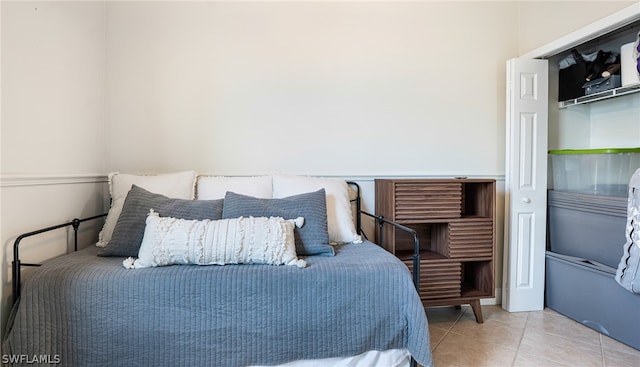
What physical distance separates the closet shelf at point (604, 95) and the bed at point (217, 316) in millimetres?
1869

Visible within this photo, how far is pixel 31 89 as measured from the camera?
64.5 inches

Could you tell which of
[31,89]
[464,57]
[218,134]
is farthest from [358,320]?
[464,57]

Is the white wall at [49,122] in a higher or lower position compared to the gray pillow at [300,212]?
higher

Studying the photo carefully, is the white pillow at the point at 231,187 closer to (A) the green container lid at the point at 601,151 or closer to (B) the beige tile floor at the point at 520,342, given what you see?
(B) the beige tile floor at the point at 520,342

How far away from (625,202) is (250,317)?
2207 mm

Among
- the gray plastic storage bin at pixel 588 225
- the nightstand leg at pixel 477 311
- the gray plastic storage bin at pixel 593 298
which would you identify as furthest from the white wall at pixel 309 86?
the nightstand leg at pixel 477 311

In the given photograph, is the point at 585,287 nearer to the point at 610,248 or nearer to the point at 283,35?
the point at 610,248

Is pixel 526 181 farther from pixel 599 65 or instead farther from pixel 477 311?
pixel 477 311

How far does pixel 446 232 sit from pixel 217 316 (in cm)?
153

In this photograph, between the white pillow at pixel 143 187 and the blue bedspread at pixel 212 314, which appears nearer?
the blue bedspread at pixel 212 314

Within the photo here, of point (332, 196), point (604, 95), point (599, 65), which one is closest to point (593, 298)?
point (604, 95)

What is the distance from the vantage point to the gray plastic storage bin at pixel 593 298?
188cm

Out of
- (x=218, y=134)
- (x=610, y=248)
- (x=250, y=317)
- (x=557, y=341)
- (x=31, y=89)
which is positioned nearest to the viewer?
(x=250, y=317)

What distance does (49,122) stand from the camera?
1761 mm
